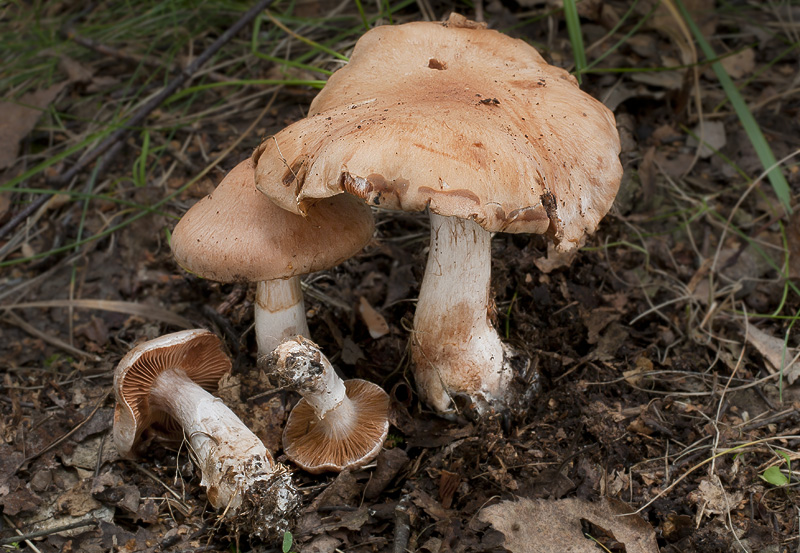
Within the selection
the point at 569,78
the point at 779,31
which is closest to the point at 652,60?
the point at 779,31

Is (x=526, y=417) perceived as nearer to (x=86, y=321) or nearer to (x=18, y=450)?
(x=18, y=450)

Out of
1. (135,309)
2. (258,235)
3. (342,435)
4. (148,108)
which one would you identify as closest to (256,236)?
(258,235)

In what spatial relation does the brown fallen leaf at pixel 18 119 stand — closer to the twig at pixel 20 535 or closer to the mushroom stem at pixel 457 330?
the twig at pixel 20 535

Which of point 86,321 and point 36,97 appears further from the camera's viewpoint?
point 36,97

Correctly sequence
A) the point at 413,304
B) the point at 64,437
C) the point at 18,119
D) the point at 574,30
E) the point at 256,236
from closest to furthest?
1. the point at 256,236
2. the point at 64,437
3. the point at 413,304
4. the point at 574,30
5. the point at 18,119

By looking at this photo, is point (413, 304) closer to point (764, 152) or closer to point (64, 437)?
point (64, 437)

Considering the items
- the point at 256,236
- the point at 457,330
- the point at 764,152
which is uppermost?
the point at 256,236

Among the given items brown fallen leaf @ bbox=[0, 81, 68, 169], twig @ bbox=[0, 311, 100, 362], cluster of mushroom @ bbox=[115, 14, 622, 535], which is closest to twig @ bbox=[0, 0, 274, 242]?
brown fallen leaf @ bbox=[0, 81, 68, 169]

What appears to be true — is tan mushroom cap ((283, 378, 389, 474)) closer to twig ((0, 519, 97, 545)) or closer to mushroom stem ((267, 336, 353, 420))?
mushroom stem ((267, 336, 353, 420))
